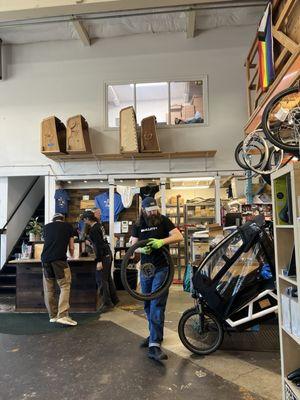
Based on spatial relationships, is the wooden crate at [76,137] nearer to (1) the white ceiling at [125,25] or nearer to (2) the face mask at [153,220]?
(1) the white ceiling at [125,25]

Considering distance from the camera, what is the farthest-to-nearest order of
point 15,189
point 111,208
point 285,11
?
point 15,189 → point 111,208 → point 285,11

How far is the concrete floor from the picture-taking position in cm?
277

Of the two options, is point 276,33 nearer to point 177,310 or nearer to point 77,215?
point 177,310

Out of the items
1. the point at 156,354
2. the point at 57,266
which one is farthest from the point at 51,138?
the point at 156,354

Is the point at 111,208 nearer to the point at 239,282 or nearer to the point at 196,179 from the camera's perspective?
the point at 196,179

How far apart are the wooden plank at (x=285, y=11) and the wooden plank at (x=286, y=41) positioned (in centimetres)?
7

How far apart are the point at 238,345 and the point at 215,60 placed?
5.74m

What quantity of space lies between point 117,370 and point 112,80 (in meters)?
5.91

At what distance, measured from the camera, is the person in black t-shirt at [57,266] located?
185 inches

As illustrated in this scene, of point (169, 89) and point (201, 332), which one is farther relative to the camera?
point (169, 89)

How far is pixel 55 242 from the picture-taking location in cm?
472

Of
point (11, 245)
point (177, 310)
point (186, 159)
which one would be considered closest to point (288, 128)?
point (177, 310)

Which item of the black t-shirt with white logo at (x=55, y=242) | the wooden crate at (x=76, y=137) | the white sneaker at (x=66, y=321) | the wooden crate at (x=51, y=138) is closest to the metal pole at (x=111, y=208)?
the wooden crate at (x=76, y=137)

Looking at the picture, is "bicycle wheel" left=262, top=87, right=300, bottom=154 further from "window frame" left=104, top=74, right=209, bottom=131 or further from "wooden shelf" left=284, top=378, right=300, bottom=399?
"window frame" left=104, top=74, right=209, bottom=131
